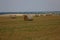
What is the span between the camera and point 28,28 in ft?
2.37

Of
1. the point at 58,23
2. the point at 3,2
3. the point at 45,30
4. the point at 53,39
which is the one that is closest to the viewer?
the point at 53,39

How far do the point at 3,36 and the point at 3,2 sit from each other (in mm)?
551

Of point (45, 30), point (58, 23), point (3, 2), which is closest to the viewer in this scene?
point (45, 30)

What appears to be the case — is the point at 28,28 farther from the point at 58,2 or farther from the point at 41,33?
the point at 58,2

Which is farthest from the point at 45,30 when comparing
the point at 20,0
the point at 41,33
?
the point at 20,0

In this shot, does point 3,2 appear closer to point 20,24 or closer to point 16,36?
point 20,24

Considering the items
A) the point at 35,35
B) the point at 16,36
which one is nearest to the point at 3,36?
the point at 16,36

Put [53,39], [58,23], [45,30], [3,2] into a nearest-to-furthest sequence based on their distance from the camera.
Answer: [53,39], [45,30], [58,23], [3,2]

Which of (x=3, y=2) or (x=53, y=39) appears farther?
(x=3, y=2)

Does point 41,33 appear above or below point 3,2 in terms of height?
below

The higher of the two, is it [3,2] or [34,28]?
[3,2]

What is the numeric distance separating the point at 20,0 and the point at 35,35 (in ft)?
1.81

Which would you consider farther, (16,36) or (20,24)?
(20,24)

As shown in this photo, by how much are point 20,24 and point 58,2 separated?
53 cm
